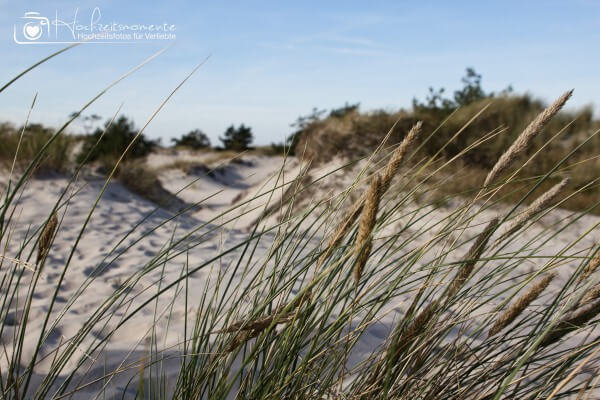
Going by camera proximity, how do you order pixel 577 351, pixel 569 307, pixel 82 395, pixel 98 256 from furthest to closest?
pixel 98 256 < pixel 82 395 < pixel 577 351 < pixel 569 307

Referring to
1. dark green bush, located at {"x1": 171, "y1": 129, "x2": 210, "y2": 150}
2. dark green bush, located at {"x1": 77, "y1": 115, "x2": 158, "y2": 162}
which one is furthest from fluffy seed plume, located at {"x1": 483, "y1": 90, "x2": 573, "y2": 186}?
dark green bush, located at {"x1": 171, "y1": 129, "x2": 210, "y2": 150}

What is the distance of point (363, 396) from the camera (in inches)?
50.7

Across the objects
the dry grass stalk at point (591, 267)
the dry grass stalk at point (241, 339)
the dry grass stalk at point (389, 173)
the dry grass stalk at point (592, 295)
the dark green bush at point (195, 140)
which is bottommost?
the dark green bush at point (195, 140)

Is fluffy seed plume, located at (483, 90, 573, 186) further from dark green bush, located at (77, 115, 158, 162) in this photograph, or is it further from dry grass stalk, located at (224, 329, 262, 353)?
dark green bush, located at (77, 115, 158, 162)

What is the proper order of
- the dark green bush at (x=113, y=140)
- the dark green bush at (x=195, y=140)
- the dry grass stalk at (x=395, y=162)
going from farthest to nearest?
the dark green bush at (x=195, y=140), the dark green bush at (x=113, y=140), the dry grass stalk at (x=395, y=162)

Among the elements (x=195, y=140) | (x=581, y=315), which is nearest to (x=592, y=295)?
(x=581, y=315)

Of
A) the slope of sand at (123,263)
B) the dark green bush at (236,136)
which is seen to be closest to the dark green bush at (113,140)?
the slope of sand at (123,263)

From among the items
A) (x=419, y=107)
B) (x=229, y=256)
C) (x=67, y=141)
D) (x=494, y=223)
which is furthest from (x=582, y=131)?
(x=494, y=223)

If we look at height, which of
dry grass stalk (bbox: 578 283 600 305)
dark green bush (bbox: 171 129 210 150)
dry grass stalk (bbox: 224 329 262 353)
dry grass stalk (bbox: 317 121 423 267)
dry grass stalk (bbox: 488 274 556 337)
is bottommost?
dark green bush (bbox: 171 129 210 150)

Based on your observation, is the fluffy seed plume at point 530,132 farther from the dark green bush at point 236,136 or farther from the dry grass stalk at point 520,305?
the dark green bush at point 236,136

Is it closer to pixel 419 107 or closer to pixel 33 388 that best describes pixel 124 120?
pixel 419 107

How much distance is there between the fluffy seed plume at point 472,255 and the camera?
3.81 ft

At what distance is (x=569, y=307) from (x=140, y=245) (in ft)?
14.2

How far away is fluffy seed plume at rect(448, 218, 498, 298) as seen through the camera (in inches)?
45.7
